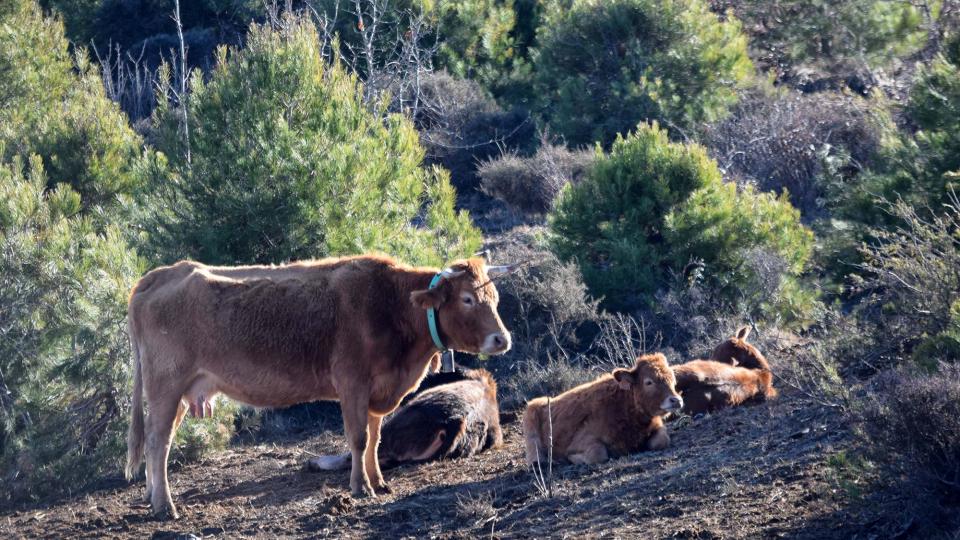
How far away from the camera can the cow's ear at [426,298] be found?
1043cm

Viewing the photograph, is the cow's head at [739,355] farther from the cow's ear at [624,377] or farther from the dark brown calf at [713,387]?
the cow's ear at [624,377]

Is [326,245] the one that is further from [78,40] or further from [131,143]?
[78,40]

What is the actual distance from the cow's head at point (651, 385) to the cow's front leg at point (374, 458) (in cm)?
209

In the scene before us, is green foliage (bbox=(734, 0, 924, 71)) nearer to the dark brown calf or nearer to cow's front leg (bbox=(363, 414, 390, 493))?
the dark brown calf

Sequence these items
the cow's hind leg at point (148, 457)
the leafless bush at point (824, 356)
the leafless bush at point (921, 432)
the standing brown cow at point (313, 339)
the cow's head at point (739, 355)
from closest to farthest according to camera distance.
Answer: the leafless bush at point (921, 432), the leafless bush at point (824, 356), the standing brown cow at point (313, 339), the cow's hind leg at point (148, 457), the cow's head at point (739, 355)

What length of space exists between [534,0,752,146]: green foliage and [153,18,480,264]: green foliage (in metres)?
10.5

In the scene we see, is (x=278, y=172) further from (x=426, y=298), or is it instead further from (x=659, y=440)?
(x=659, y=440)

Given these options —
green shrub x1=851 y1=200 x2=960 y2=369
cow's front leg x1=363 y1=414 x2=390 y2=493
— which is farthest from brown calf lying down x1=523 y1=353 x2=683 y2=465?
green shrub x1=851 y1=200 x2=960 y2=369

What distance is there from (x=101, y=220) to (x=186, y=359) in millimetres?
6846

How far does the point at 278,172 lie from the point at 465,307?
464 cm

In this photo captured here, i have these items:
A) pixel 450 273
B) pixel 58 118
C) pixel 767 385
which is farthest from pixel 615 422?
pixel 58 118

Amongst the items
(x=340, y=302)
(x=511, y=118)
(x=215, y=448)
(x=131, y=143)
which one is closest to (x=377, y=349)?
(x=340, y=302)

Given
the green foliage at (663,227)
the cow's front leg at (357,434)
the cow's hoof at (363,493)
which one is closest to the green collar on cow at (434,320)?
the cow's front leg at (357,434)

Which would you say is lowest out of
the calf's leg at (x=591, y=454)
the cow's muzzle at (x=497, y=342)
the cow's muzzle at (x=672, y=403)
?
the calf's leg at (x=591, y=454)
